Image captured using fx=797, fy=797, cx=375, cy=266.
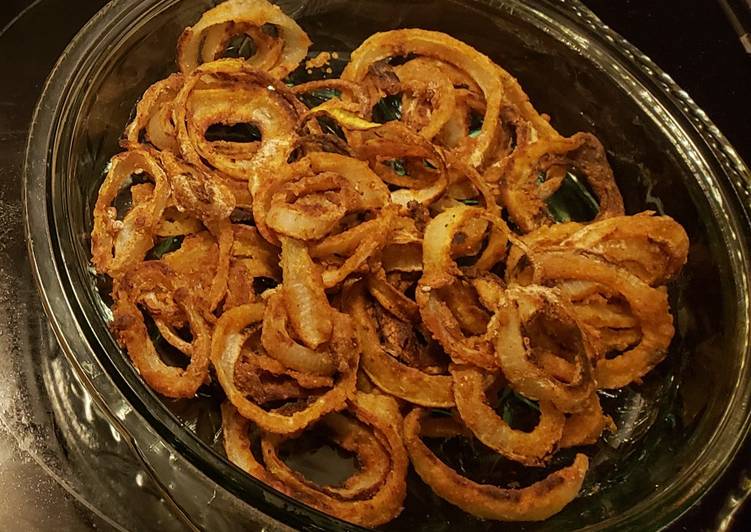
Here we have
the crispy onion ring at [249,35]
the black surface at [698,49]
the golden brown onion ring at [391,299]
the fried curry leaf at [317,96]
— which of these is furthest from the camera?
the black surface at [698,49]

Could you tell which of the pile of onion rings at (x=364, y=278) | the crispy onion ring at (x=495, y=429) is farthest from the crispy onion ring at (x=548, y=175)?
the crispy onion ring at (x=495, y=429)

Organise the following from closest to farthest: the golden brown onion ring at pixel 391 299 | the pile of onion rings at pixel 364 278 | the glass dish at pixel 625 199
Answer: the glass dish at pixel 625 199 → the pile of onion rings at pixel 364 278 → the golden brown onion ring at pixel 391 299

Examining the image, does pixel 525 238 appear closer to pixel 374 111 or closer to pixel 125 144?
pixel 374 111

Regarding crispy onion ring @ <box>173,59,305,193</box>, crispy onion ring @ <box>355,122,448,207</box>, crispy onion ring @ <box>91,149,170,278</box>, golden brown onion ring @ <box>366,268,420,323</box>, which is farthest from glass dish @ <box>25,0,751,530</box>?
crispy onion ring @ <box>355,122,448,207</box>

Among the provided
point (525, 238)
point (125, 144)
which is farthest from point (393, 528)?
point (125, 144)

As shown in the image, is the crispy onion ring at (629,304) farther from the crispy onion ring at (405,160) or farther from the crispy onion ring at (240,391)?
the crispy onion ring at (240,391)

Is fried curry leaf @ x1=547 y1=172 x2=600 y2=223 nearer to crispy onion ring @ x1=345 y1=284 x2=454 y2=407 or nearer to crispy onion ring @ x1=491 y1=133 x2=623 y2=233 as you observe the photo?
crispy onion ring @ x1=491 y1=133 x2=623 y2=233

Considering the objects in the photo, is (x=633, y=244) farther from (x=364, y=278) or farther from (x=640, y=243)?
(x=364, y=278)
